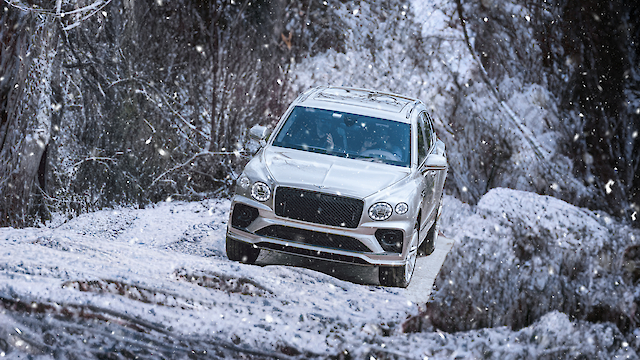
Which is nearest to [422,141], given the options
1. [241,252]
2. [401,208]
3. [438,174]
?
[438,174]

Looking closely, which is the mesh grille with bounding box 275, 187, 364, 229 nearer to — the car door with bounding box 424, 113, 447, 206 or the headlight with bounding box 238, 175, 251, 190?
the headlight with bounding box 238, 175, 251, 190

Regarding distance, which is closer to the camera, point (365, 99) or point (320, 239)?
point (320, 239)

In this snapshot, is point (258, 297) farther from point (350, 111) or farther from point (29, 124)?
point (29, 124)

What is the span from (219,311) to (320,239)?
151cm

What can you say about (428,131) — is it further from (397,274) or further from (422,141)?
(397,274)

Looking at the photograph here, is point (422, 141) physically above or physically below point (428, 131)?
below

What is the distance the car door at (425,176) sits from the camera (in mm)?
7089

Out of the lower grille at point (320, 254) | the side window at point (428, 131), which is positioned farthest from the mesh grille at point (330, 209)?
the side window at point (428, 131)

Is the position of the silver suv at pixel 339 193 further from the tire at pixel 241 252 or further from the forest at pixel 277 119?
the forest at pixel 277 119

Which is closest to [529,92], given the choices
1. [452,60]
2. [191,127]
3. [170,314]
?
[452,60]

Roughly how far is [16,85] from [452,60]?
882cm

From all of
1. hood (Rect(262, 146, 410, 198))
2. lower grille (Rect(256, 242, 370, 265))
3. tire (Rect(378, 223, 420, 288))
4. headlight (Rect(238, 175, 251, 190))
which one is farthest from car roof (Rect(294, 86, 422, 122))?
lower grille (Rect(256, 242, 370, 265))

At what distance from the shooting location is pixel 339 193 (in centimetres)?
621

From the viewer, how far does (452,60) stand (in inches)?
543
